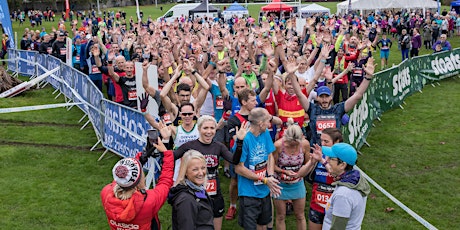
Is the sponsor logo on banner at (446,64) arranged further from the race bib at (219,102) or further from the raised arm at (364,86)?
the raised arm at (364,86)

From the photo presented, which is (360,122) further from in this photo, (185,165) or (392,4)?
(392,4)

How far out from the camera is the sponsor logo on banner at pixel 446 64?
61.3 feet

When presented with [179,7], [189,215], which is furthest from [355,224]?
[179,7]

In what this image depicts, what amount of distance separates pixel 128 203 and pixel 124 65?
6971mm

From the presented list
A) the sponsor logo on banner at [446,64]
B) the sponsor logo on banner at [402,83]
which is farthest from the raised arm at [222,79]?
the sponsor logo on banner at [446,64]

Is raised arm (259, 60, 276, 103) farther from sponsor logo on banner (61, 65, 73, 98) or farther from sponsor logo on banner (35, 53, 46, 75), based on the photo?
sponsor logo on banner (35, 53, 46, 75)

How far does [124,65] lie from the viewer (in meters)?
10.5

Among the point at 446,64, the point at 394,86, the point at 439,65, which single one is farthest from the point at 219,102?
the point at 446,64

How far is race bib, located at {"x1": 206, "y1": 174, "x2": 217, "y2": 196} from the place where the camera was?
5641 mm

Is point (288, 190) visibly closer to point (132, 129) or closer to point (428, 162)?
point (132, 129)

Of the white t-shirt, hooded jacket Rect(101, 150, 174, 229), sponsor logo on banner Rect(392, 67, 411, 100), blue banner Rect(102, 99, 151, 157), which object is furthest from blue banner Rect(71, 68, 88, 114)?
the white t-shirt

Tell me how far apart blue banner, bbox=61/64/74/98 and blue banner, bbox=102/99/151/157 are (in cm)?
462

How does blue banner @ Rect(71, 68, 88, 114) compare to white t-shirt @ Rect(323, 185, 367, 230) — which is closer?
white t-shirt @ Rect(323, 185, 367, 230)

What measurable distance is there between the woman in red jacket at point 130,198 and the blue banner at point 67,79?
10.6 m
